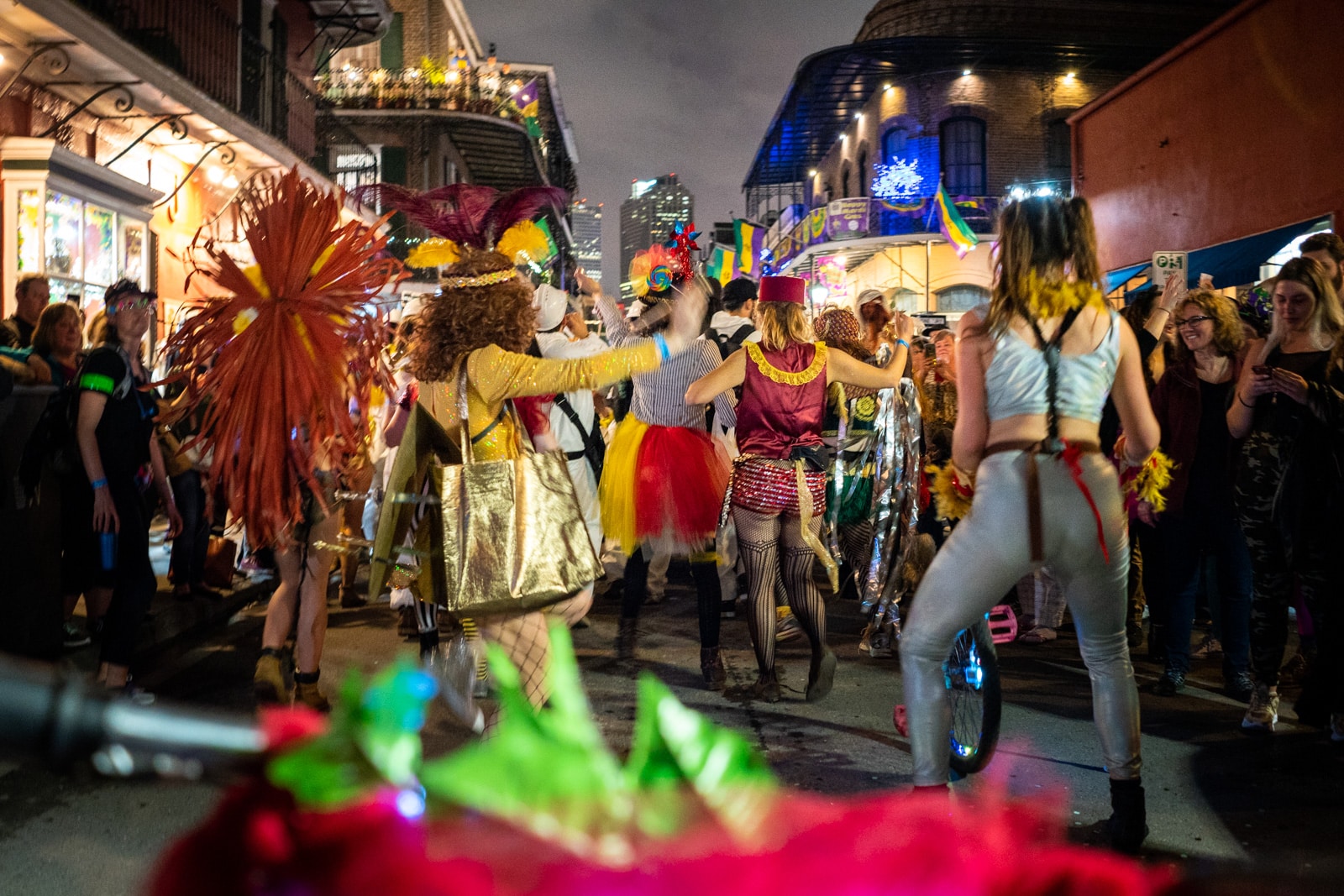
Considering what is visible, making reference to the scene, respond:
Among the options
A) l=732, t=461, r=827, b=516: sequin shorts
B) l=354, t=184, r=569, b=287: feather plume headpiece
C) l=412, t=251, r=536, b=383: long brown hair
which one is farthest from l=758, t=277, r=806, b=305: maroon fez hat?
l=412, t=251, r=536, b=383: long brown hair

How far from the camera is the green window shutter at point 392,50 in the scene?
32281mm

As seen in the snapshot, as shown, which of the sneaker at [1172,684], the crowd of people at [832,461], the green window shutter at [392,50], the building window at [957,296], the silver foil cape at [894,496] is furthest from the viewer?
the green window shutter at [392,50]

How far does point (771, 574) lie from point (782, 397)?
0.95 m

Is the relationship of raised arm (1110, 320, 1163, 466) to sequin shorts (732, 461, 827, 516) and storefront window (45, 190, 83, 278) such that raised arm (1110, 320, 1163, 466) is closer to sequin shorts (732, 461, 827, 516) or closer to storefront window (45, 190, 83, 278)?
sequin shorts (732, 461, 827, 516)

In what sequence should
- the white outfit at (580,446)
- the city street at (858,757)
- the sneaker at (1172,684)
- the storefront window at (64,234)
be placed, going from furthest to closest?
the storefront window at (64,234), the white outfit at (580,446), the sneaker at (1172,684), the city street at (858,757)

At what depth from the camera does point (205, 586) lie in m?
8.03

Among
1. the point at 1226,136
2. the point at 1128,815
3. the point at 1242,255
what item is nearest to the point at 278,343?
the point at 1128,815

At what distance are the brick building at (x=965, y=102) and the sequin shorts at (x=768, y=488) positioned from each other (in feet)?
85.5

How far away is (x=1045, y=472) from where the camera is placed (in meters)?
3.32

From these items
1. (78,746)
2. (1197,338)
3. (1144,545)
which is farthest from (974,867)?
(1144,545)

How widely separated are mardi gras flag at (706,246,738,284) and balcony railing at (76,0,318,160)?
656cm

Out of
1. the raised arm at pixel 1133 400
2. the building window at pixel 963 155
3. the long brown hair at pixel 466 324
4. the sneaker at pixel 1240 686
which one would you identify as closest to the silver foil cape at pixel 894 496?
the sneaker at pixel 1240 686

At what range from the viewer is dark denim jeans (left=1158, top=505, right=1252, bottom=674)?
5.60 m

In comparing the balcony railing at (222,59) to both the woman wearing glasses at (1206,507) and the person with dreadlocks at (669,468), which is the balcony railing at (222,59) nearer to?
the person with dreadlocks at (669,468)
